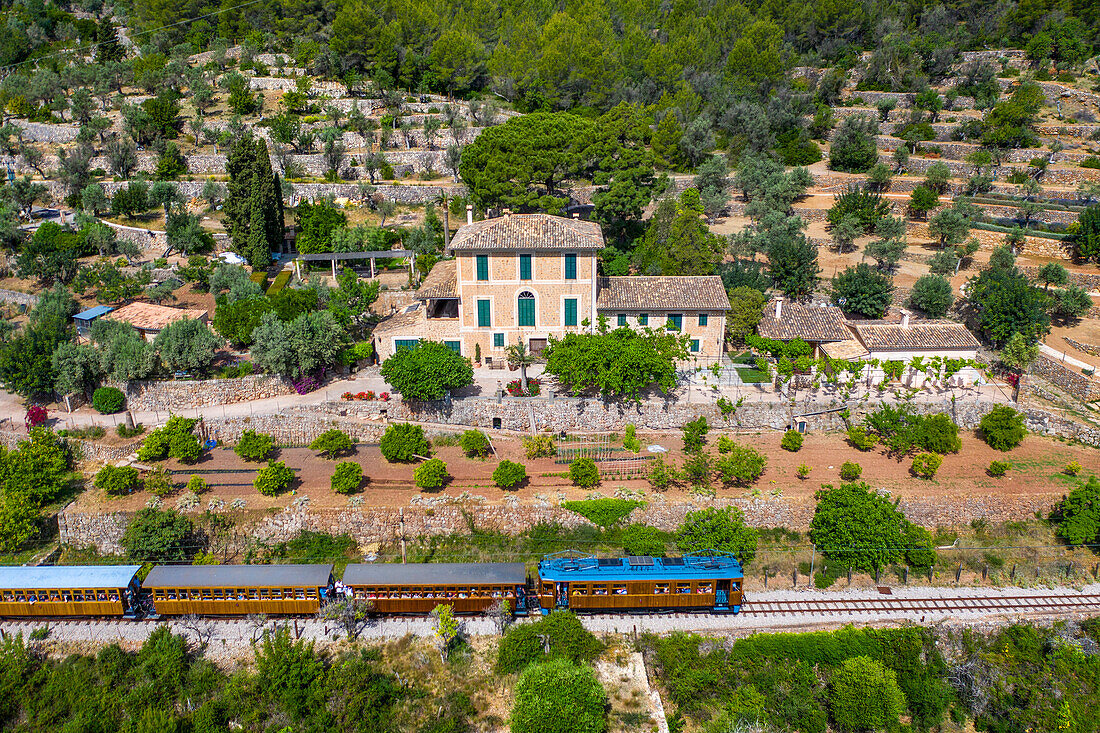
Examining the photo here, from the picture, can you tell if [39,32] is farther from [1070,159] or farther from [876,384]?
[1070,159]

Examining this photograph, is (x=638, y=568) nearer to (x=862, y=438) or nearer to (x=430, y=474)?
(x=430, y=474)

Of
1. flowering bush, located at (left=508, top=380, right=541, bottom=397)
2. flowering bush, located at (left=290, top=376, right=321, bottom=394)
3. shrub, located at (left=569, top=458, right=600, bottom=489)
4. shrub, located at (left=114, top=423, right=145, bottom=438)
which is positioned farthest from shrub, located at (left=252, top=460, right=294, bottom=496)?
shrub, located at (left=569, top=458, right=600, bottom=489)

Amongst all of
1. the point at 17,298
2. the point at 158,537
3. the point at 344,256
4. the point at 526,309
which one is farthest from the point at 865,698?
the point at 17,298

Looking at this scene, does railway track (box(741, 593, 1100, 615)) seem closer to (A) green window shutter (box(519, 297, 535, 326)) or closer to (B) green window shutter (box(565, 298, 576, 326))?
(B) green window shutter (box(565, 298, 576, 326))

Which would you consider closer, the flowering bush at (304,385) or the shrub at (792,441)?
the shrub at (792,441)

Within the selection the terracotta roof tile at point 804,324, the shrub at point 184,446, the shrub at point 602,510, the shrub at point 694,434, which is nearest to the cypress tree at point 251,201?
the shrub at point 184,446

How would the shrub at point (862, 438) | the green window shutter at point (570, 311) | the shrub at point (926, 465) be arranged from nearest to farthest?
the shrub at point (926, 465)
the shrub at point (862, 438)
the green window shutter at point (570, 311)

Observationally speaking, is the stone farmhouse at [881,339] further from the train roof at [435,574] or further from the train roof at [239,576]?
the train roof at [239,576]
